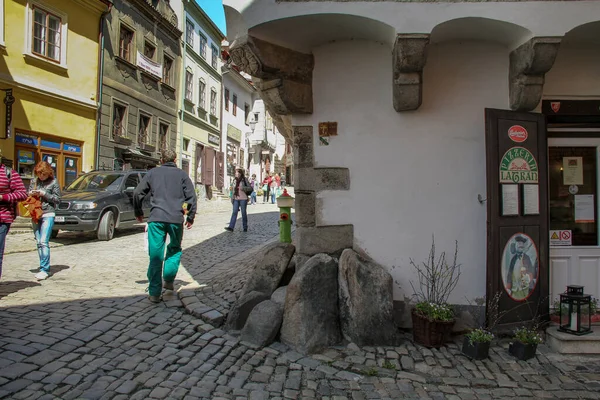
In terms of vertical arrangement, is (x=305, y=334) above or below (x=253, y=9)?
below

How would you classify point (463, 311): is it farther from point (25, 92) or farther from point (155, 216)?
point (25, 92)

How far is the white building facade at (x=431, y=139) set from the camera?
411 cm

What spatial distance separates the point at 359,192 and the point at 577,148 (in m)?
2.51

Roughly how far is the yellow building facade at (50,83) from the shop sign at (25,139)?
0.03 metres

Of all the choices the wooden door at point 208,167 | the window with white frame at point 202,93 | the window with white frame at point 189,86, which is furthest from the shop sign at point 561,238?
the window with white frame at point 202,93

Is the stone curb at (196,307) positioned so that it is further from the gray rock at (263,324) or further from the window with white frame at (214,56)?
the window with white frame at (214,56)

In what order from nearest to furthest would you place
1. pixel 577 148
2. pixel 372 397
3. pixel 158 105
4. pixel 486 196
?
pixel 372 397 < pixel 486 196 < pixel 577 148 < pixel 158 105

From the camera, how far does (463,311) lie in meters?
4.32

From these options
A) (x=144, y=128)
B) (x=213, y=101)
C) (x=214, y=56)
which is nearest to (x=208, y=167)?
(x=213, y=101)

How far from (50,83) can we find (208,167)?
37.0 ft

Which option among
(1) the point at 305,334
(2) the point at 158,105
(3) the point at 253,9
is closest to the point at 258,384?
(1) the point at 305,334

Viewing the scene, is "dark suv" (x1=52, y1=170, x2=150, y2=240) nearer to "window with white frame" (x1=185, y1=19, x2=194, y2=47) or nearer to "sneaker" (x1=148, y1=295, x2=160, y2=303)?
"sneaker" (x1=148, y1=295, x2=160, y2=303)

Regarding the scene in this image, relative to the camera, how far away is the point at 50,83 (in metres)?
13.2

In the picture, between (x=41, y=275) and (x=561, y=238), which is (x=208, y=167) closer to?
(x=41, y=275)
